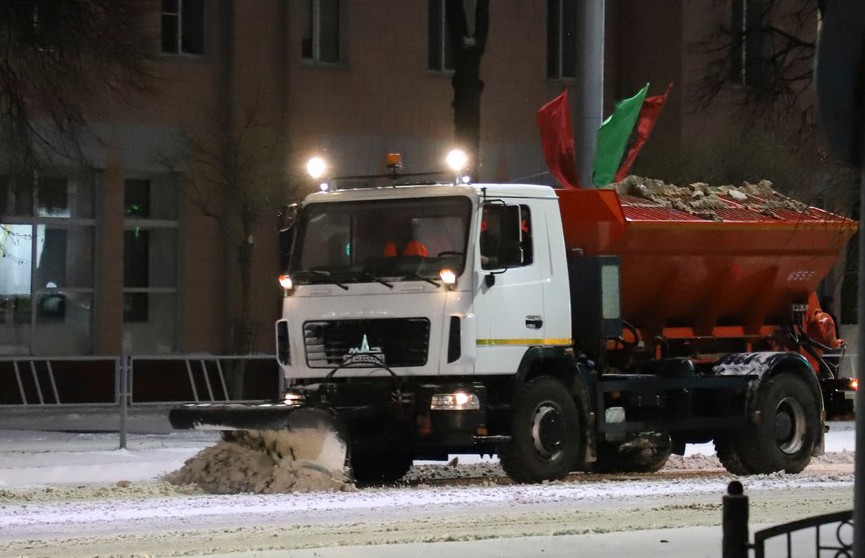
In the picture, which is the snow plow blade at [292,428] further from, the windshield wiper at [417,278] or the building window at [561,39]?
the building window at [561,39]

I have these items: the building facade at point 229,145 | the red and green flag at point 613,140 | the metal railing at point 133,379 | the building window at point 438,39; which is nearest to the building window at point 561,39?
the building facade at point 229,145

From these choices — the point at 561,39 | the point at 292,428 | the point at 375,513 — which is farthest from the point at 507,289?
the point at 561,39

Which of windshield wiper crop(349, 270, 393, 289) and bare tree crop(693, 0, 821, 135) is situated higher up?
bare tree crop(693, 0, 821, 135)

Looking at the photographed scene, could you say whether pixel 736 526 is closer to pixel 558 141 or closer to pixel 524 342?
pixel 524 342

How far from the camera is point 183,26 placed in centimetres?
2906

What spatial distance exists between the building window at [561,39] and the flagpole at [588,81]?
13.0 metres

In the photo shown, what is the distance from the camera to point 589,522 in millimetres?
12453

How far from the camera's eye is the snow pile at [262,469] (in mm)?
14789

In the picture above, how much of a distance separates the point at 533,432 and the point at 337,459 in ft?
6.67

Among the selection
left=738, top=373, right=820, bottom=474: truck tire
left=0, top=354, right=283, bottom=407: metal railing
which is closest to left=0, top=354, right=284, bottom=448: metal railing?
left=0, top=354, right=283, bottom=407: metal railing

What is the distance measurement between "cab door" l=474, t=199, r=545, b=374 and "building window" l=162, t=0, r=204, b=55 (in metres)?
14.5

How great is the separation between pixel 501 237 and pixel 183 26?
15.1 meters

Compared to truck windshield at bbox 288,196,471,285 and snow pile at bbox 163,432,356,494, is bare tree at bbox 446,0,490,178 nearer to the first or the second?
truck windshield at bbox 288,196,471,285

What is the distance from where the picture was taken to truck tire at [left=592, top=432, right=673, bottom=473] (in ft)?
59.3
